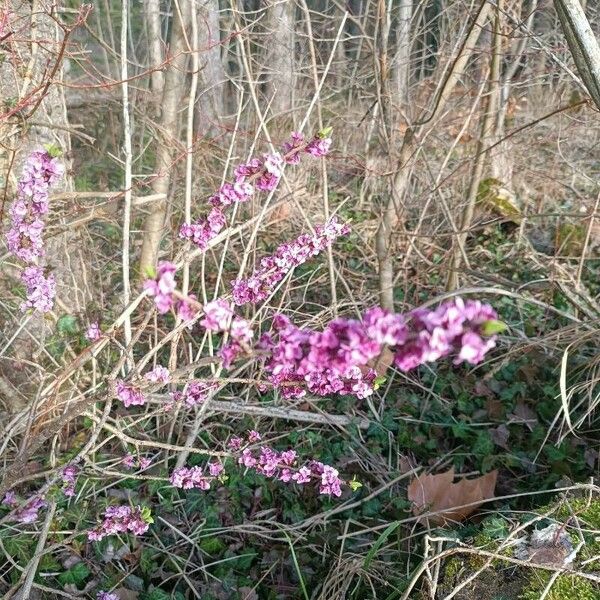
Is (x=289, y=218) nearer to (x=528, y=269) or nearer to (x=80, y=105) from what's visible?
(x=528, y=269)

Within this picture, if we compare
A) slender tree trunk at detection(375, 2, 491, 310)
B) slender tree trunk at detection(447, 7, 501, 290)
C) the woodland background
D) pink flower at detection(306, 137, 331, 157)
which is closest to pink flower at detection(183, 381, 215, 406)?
the woodland background

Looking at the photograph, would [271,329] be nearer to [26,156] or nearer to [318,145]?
[318,145]

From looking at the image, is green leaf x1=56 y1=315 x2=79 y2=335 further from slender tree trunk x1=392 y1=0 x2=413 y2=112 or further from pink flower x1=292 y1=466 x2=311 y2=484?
slender tree trunk x1=392 y1=0 x2=413 y2=112

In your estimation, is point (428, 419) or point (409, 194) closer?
point (428, 419)

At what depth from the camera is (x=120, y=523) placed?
262 centimetres

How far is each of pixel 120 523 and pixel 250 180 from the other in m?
1.55

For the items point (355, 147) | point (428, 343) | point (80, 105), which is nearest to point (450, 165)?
point (355, 147)

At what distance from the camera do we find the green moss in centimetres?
195

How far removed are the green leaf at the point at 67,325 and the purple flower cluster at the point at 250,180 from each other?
1.58 metres

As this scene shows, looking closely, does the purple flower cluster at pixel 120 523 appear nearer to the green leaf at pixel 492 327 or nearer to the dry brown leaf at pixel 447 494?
the dry brown leaf at pixel 447 494

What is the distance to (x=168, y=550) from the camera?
3.09 metres

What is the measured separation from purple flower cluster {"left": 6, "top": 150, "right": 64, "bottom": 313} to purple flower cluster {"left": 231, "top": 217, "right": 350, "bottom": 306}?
736 millimetres

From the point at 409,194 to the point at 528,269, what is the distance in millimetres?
1154

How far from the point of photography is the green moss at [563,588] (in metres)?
1.95
